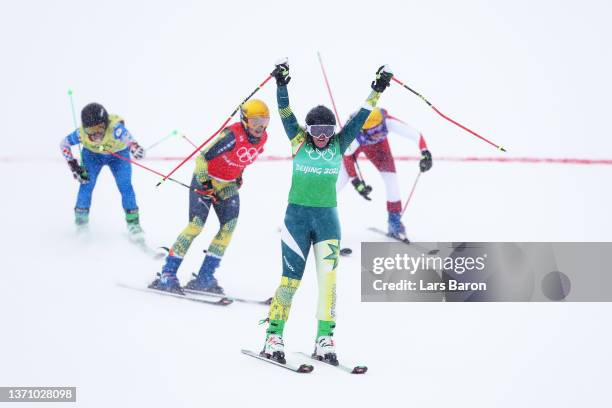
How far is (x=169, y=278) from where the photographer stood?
975 centimetres

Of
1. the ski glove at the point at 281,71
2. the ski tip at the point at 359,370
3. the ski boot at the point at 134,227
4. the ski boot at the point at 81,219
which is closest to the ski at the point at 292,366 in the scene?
the ski tip at the point at 359,370

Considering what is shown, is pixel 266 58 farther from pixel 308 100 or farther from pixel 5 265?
pixel 5 265

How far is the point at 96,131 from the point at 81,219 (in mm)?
1419

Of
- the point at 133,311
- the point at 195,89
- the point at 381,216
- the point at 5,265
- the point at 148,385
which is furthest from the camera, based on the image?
the point at 195,89

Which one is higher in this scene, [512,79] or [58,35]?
[58,35]

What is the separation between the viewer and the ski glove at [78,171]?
1130 cm

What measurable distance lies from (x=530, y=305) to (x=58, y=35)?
704 inches

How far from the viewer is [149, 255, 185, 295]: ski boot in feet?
31.9

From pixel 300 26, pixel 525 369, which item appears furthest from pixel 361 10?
pixel 525 369

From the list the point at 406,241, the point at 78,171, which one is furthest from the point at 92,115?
the point at 406,241

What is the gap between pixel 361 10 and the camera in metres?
23.5

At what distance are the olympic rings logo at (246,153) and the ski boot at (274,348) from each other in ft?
7.84

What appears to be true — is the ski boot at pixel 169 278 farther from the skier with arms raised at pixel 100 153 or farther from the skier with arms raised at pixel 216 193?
the skier with arms raised at pixel 100 153

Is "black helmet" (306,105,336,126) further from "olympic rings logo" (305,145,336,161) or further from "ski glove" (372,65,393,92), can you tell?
"ski glove" (372,65,393,92)
